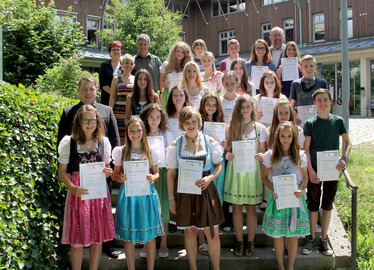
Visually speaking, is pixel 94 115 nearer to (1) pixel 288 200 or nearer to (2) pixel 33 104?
(2) pixel 33 104

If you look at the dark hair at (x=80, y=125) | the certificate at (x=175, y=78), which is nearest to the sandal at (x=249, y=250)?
the dark hair at (x=80, y=125)

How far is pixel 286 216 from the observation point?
4086 mm

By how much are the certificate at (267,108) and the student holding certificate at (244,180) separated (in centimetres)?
55

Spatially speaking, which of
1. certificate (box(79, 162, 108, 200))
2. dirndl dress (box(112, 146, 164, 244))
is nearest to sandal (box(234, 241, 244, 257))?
dirndl dress (box(112, 146, 164, 244))

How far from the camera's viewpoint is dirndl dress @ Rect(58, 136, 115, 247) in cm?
371

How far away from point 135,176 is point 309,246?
240 cm

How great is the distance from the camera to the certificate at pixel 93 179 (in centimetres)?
363

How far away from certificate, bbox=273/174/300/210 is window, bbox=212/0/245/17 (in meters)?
25.9

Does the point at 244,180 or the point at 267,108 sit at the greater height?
the point at 267,108

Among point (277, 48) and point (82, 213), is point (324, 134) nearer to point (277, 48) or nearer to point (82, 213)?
point (277, 48)

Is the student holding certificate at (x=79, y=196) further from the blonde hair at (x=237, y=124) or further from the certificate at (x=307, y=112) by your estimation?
the certificate at (x=307, y=112)

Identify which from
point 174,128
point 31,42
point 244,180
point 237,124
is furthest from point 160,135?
point 31,42

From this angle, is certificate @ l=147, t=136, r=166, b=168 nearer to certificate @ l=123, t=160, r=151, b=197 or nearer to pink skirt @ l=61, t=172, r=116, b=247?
certificate @ l=123, t=160, r=151, b=197

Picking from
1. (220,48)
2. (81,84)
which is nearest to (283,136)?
(81,84)
